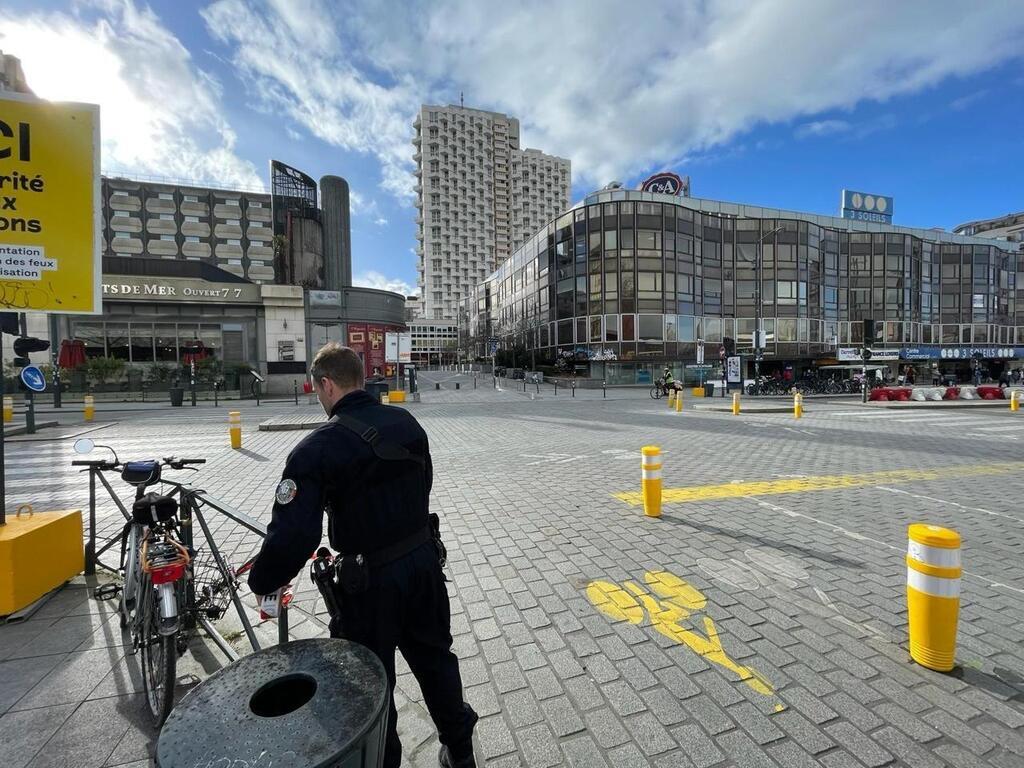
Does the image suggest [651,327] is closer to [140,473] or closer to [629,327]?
[629,327]

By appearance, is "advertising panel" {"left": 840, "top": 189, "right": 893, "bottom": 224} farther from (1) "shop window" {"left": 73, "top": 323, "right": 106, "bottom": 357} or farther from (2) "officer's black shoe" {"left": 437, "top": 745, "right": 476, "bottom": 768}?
(1) "shop window" {"left": 73, "top": 323, "right": 106, "bottom": 357}

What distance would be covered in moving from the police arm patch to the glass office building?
37.4m

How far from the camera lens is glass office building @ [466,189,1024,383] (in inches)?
1532

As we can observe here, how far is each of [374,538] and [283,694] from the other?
680 millimetres

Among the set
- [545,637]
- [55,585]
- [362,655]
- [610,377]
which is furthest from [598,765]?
[610,377]

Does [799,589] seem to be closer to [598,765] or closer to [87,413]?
[598,765]

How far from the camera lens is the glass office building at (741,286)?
38906mm

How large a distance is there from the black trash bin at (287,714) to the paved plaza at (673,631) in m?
1.26

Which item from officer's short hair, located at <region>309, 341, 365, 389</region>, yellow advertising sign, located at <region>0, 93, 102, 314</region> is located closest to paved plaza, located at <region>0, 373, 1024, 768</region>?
officer's short hair, located at <region>309, 341, 365, 389</region>

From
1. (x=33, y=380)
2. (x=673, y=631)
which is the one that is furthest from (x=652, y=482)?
(x=33, y=380)

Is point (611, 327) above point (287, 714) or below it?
above

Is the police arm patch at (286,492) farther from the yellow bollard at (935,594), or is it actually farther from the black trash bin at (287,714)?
the yellow bollard at (935,594)

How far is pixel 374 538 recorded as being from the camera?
6.67ft

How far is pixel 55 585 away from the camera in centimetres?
384
